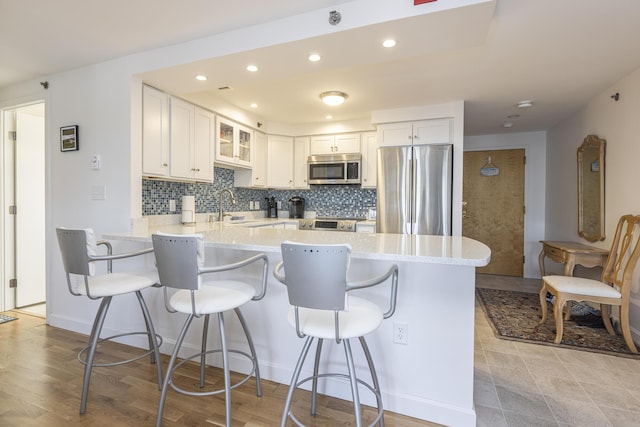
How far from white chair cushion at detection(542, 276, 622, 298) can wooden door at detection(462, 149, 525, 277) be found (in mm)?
2427

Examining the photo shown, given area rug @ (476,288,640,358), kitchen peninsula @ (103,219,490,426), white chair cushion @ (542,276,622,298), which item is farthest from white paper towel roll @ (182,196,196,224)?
white chair cushion @ (542,276,622,298)

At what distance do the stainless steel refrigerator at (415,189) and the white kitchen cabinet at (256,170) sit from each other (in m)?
1.61

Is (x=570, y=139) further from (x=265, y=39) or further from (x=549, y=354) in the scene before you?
(x=265, y=39)

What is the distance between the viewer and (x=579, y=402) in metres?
1.83

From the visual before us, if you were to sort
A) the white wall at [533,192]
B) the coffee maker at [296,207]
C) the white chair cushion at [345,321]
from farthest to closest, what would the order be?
1. the white wall at [533,192]
2. the coffee maker at [296,207]
3. the white chair cushion at [345,321]

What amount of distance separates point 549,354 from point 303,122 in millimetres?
3713

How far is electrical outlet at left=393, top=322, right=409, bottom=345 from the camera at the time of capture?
1710 mm

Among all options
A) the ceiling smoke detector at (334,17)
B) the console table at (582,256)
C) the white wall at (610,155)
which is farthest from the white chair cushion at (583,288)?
the ceiling smoke detector at (334,17)

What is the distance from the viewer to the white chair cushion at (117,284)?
5.64 feet

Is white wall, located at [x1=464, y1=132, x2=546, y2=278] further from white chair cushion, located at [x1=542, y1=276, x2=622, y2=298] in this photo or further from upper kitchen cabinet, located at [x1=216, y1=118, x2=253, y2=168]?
upper kitchen cabinet, located at [x1=216, y1=118, x2=253, y2=168]

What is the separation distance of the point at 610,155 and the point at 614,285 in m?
1.28

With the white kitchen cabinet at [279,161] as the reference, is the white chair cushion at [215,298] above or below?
below

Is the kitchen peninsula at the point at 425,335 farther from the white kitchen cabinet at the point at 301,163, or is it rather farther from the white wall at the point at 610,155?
the white kitchen cabinet at the point at 301,163

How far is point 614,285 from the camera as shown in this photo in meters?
2.74
